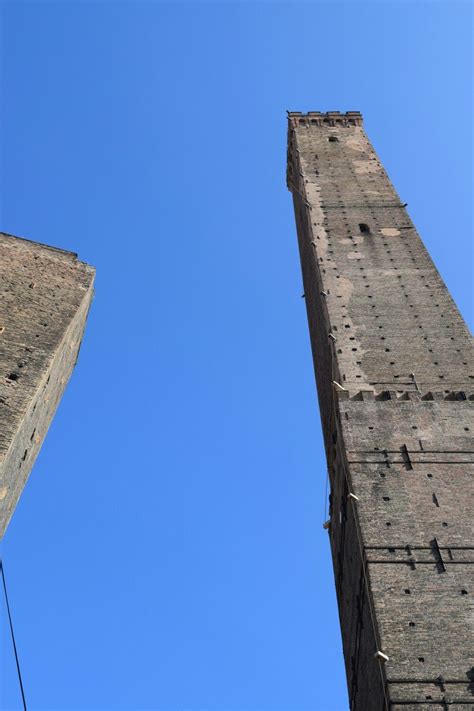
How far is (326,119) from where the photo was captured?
24391 millimetres

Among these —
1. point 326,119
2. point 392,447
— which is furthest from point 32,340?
point 326,119

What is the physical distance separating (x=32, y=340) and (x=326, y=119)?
16.2 metres

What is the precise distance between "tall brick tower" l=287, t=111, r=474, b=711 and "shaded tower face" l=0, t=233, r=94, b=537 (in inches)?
177

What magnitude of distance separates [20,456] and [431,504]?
557 centimetres

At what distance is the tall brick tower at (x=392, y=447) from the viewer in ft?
27.3

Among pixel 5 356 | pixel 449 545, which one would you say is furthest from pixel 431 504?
pixel 5 356

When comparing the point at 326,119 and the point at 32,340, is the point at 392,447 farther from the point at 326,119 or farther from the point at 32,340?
the point at 326,119

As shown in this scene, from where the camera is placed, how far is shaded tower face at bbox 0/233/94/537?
9992 millimetres

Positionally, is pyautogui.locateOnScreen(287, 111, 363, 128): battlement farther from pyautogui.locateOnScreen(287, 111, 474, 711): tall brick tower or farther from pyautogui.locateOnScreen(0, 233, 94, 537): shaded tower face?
pyautogui.locateOnScreen(0, 233, 94, 537): shaded tower face

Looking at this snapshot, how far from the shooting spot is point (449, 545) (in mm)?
9383

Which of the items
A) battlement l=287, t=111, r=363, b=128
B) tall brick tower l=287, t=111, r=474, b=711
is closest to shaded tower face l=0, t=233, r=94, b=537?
tall brick tower l=287, t=111, r=474, b=711

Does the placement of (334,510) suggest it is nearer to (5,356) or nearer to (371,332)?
(371,332)

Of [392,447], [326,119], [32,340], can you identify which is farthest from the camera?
[326,119]

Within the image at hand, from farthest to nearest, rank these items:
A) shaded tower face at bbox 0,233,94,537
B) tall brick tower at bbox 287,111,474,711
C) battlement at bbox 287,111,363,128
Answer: battlement at bbox 287,111,363,128 < shaded tower face at bbox 0,233,94,537 < tall brick tower at bbox 287,111,474,711
